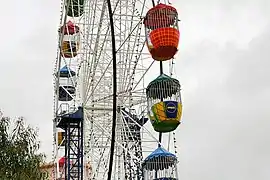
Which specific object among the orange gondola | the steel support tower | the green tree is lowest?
the green tree

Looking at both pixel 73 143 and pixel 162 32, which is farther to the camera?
pixel 73 143

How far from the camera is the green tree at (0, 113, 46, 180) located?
1508cm

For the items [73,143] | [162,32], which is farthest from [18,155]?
[73,143]

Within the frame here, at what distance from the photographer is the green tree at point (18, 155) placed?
15.1 metres

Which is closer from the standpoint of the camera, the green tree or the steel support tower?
the green tree

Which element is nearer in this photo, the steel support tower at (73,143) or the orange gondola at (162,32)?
the orange gondola at (162,32)

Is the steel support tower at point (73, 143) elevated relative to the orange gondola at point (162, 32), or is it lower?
lower

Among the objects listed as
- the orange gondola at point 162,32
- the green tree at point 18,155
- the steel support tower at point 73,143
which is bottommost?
the green tree at point 18,155

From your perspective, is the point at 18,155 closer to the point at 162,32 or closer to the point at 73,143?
the point at 162,32

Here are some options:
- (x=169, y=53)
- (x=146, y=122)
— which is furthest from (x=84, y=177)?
(x=169, y=53)

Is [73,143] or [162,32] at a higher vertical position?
[162,32]

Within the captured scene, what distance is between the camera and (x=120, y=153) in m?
21.2

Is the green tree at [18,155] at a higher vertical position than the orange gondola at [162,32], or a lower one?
lower

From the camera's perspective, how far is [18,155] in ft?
50.3
